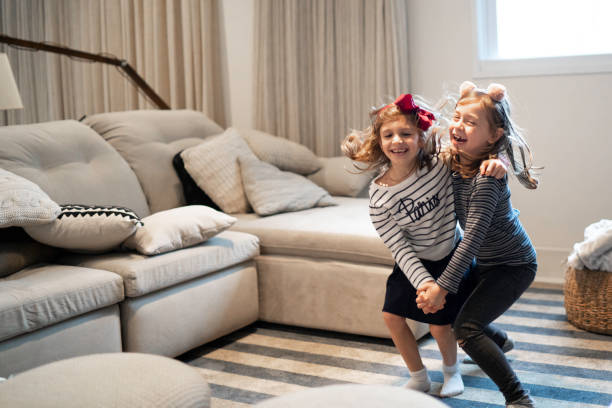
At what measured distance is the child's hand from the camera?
5.57 feet

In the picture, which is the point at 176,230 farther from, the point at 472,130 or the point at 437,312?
the point at 472,130

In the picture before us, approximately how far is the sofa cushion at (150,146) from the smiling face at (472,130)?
1594 mm

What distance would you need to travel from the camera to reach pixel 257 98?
3.91 meters

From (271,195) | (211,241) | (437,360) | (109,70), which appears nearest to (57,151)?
(211,241)

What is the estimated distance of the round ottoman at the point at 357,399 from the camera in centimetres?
106

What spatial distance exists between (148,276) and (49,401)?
985 millimetres

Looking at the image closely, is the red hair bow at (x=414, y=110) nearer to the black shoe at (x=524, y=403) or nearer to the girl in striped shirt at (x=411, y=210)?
the girl in striped shirt at (x=411, y=210)

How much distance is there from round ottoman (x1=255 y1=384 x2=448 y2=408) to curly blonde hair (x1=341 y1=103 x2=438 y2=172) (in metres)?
0.88

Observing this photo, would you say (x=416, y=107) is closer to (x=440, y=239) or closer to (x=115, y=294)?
(x=440, y=239)

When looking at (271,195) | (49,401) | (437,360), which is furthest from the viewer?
(271,195)

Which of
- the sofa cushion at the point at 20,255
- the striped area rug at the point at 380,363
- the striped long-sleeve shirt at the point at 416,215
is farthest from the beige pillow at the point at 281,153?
the striped long-sleeve shirt at the point at 416,215

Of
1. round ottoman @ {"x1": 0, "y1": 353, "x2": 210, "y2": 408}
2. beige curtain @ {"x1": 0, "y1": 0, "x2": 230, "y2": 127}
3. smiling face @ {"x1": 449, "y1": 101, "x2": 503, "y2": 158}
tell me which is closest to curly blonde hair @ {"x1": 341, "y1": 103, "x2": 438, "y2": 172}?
smiling face @ {"x1": 449, "y1": 101, "x2": 503, "y2": 158}

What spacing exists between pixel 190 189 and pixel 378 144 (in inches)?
52.9

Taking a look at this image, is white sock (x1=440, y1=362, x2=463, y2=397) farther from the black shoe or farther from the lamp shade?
the lamp shade
